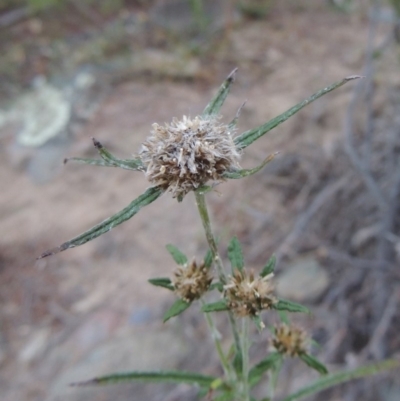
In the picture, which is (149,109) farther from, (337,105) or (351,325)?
(351,325)

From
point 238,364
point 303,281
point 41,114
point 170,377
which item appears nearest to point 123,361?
point 303,281

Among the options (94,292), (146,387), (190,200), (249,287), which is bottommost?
(249,287)

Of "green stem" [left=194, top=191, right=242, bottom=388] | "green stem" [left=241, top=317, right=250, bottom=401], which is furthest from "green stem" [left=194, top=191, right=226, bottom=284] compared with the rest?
"green stem" [left=241, top=317, right=250, bottom=401]

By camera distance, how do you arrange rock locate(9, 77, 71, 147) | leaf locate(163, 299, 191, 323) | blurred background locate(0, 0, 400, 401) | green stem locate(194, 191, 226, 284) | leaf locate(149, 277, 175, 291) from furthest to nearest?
rock locate(9, 77, 71, 147), blurred background locate(0, 0, 400, 401), leaf locate(149, 277, 175, 291), leaf locate(163, 299, 191, 323), green stem locate(194, 191, 226, 284)

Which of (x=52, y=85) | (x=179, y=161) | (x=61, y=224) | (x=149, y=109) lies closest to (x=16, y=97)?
(x=52, y=85)

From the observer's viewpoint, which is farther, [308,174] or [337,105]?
[337,105]

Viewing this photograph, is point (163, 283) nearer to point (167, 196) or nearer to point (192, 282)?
point (192, 282)

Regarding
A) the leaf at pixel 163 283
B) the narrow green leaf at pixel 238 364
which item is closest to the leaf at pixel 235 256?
the leaf at pixel 163 283

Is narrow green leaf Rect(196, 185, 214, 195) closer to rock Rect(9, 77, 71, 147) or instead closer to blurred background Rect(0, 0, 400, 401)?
blurred background Rect(0, 0, 400, 401)
